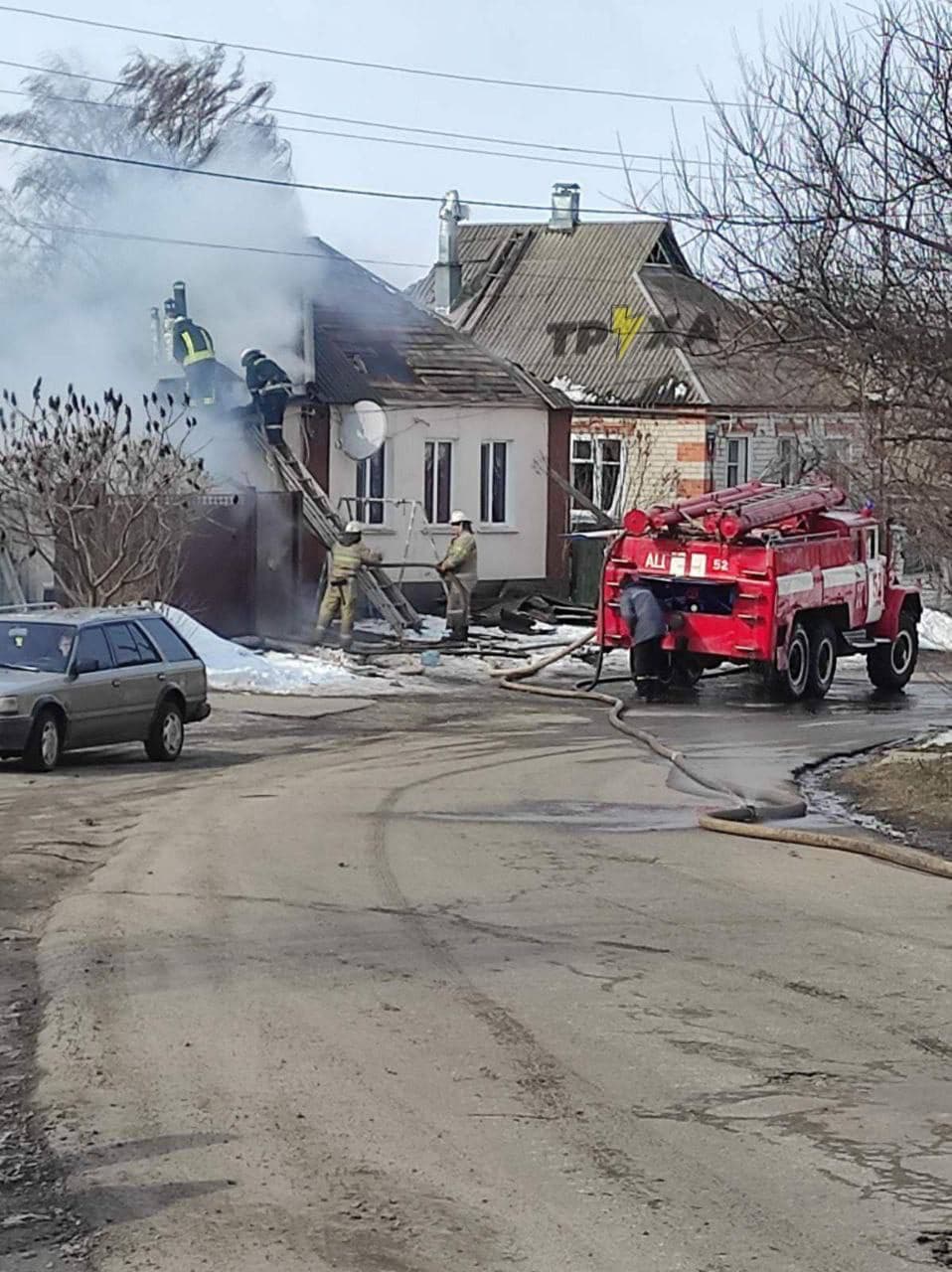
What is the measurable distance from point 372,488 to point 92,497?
402 inches

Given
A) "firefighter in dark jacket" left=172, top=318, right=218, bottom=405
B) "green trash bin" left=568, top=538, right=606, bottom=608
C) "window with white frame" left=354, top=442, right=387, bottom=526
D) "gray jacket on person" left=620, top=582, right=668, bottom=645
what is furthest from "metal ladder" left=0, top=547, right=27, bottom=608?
"green trash bin" left=568, top=538, right=606, bottom=608

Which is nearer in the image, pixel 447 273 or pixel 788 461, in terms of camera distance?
pixel 788 461

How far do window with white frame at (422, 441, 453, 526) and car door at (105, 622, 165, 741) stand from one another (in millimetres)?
18278

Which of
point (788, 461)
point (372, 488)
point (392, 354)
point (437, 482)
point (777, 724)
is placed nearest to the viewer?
point (777, 724)

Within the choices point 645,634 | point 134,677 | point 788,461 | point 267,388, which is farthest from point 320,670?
point 788,461

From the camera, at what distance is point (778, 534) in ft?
85.5

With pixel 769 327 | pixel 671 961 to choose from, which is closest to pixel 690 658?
pixel 769 327

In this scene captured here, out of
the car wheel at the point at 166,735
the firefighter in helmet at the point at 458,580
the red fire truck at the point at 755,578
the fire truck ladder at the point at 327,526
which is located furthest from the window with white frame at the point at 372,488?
the car wheel at the point at 166,735

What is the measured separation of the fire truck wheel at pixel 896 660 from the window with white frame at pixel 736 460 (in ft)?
66.1

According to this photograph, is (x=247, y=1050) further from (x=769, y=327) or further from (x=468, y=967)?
(x=769, y=327)

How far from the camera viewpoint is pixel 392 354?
37.4 meters

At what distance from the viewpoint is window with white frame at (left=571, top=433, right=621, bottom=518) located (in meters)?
46.9

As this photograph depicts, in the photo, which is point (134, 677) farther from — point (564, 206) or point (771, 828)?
point (564, 206)

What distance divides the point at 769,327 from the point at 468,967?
22.3 ft
